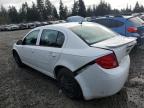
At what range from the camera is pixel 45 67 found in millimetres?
4996

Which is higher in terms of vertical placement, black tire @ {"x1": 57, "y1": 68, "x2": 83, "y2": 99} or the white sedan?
the white sedan

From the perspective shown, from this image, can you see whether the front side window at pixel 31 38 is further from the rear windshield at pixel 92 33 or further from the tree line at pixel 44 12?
the tree line at pixel 44 12

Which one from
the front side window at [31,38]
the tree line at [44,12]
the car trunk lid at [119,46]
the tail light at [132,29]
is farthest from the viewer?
the tree line at [44,12]

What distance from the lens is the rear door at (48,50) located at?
4.41m

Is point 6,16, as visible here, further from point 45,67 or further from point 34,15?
point 45,67

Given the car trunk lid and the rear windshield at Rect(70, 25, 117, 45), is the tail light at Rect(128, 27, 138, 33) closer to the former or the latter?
the rear windshield at Rect(70, 25, 117, 45)

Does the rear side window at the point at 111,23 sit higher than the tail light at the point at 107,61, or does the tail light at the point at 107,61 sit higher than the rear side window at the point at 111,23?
the rear side window at the point at 111,23

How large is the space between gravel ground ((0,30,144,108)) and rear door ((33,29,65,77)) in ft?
1.57

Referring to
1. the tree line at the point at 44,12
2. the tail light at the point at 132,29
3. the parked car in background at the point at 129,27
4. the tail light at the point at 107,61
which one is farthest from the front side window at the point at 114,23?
the tree line at the point at 44,12

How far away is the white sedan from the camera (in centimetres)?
353

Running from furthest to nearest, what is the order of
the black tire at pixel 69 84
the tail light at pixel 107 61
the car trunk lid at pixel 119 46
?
the black tire at pixel 69 84 < the car trunk lid at pixel 119 46 < the tail light at pixel 107 61

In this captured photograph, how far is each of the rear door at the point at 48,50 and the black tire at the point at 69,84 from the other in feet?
1.17

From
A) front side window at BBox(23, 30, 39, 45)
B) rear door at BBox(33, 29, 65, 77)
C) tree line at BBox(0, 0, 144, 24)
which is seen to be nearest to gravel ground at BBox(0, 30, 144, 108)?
rear door at BBox(33, 29, 65, 77)

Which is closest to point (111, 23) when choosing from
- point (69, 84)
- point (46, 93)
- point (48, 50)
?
point (48, 50)
